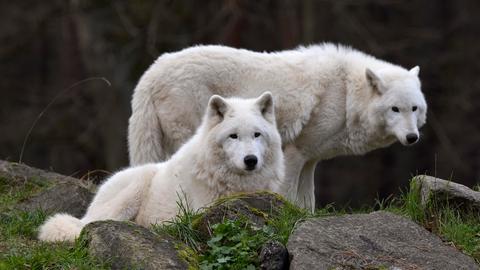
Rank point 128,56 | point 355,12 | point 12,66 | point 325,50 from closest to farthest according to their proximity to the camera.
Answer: point 325,50 < point 128,56 < point 355,12 < point 12,66

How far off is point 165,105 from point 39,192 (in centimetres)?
161

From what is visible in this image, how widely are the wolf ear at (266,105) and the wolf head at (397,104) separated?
6.42 feet

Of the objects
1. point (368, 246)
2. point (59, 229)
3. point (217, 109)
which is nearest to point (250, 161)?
point (217, 109)

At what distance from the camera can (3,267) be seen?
591 centimetres

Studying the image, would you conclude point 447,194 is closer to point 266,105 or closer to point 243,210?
point 243,210

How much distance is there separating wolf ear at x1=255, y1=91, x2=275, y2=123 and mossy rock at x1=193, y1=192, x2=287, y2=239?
989mm

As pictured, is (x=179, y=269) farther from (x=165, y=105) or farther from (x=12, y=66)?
(x=12, y=66)

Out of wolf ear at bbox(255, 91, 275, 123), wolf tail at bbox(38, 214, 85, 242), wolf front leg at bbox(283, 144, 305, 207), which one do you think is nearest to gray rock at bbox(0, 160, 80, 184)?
wolf tail at bbox(38, 214, 85, 242)

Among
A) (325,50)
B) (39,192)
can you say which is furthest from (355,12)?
(39,192)

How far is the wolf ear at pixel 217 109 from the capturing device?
749 centimetres

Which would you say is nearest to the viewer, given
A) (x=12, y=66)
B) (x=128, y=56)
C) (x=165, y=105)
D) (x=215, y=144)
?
(x=215, y=144)

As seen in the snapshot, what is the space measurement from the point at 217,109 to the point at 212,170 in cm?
Result: 50

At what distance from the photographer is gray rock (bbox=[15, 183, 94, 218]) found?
7832 mm

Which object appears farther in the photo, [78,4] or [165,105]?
[78,4]
